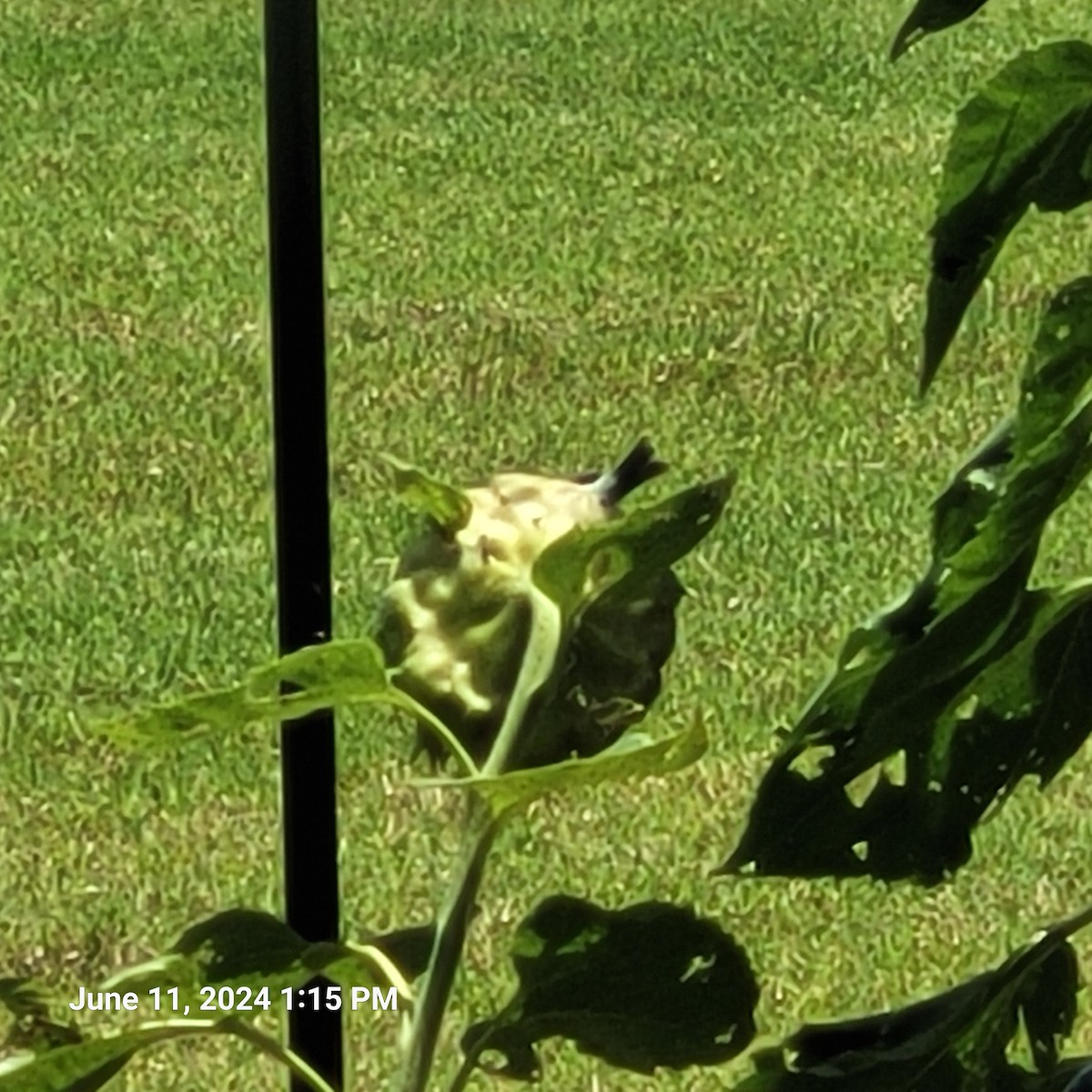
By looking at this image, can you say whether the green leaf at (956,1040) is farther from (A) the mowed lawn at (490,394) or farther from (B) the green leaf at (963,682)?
(A) the mowed lawn at (490,394)

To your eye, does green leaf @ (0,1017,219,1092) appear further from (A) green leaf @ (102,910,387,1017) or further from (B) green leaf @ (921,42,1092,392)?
(B) green leaf @ (921,42,1092,392)

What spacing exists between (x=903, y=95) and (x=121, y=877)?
7.82 ft

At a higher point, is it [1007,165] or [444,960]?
[1007,165]

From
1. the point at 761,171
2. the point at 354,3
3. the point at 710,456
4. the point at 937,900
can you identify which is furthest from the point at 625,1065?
the point at 354,3

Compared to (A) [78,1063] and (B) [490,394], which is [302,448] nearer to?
(A) [78,1063]

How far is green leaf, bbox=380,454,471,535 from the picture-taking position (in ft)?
1.60

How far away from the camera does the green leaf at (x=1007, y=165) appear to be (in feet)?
1.50

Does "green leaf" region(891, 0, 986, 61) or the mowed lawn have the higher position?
"green leaf" region(891, 0, 986, 61)

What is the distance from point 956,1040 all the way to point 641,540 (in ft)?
0.38

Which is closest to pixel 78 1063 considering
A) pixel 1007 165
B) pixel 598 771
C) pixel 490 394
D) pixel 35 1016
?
pixel 35 1016

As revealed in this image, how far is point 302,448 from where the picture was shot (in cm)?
57

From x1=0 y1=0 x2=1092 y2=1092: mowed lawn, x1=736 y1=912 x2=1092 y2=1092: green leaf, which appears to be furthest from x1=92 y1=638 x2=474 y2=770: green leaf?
x1=0 y1=0 x2=1092 y2=1092: mowed lawn

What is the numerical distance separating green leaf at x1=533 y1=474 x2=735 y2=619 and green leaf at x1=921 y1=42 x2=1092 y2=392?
5 centimetres

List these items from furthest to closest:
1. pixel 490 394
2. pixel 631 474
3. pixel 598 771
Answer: pixel 490 394 → pixel 631 474 → pixel 598 771
